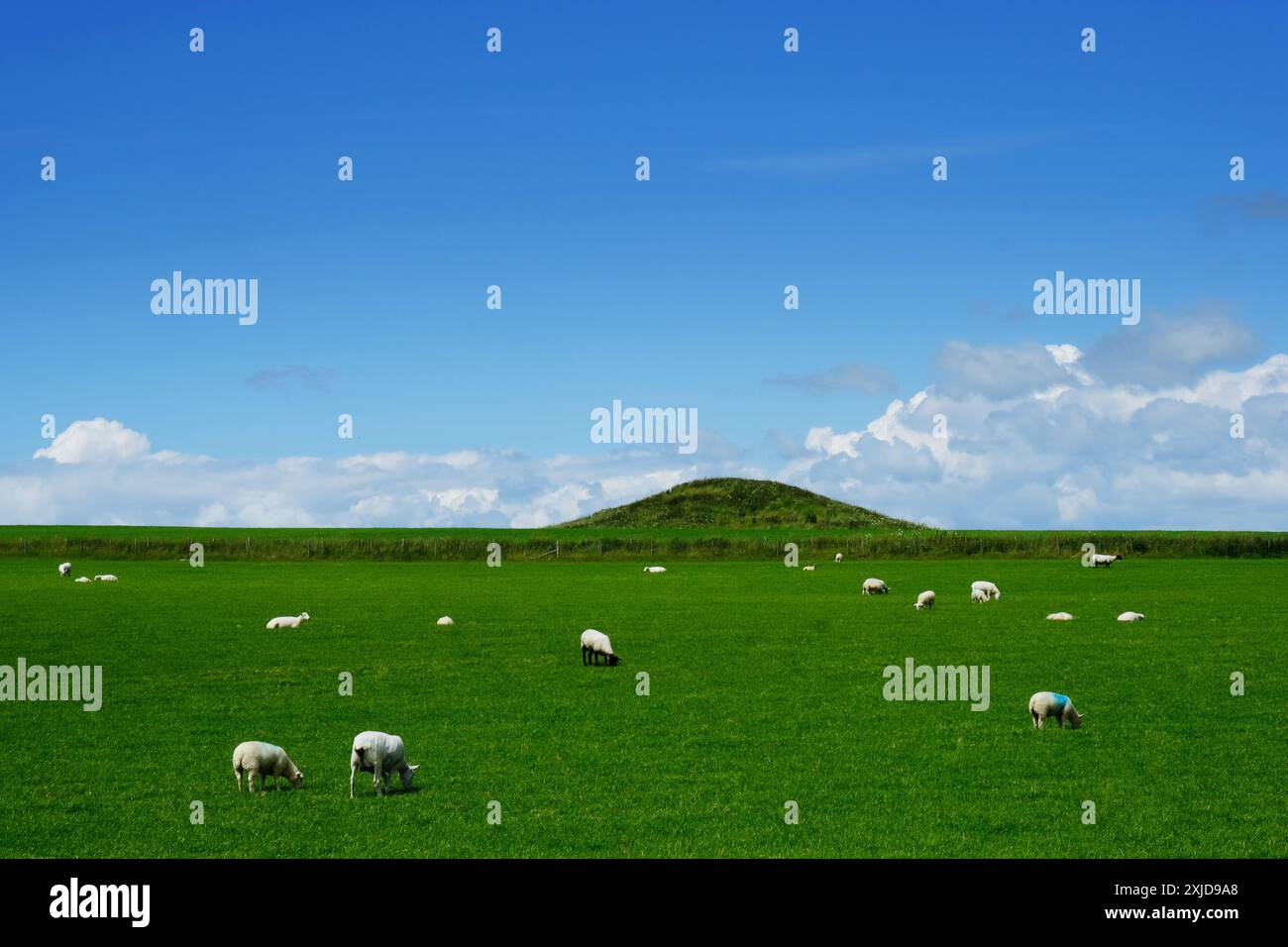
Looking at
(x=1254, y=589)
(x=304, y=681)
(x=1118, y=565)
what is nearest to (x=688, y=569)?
(x=1118, y=565)

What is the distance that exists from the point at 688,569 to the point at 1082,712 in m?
54.4

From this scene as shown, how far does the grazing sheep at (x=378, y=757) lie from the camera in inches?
606

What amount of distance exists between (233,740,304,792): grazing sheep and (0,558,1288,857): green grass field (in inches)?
13.5

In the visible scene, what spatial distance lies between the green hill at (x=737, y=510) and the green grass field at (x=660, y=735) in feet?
348

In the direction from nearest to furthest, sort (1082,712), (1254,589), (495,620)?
(1082,712), (495,620), (1254,589)

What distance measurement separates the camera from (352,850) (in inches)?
505

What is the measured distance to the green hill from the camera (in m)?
150

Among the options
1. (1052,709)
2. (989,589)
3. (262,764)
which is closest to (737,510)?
(989,589)

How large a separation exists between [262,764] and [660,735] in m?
6.85

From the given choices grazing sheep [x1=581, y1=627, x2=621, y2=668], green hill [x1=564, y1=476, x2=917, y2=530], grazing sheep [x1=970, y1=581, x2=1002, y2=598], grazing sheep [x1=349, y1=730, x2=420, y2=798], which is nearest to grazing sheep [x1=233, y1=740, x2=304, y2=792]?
grazing sheep [x1=349, y1=730, x2=420, y2=798]

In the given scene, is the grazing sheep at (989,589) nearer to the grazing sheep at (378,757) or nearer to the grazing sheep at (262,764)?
the grazing sheep at (378,757)

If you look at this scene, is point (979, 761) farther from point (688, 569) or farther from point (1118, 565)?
point (1118, 565)
